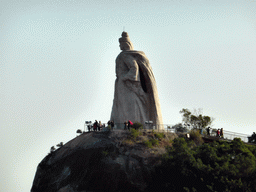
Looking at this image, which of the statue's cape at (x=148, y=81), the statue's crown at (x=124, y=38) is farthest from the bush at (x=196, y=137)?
the statue's crown at (x=124, y=38)

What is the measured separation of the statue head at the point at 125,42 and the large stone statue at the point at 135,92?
1040 millimetres

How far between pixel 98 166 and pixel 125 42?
1604 centimetres

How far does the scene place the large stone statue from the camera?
33.6 metres

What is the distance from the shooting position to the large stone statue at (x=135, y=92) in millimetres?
33625

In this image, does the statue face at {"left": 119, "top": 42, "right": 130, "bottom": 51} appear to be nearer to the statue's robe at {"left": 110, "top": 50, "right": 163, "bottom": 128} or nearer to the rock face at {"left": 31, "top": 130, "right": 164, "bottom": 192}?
the statue's robe at {"left": 110, "top": 50, "right": 163, "bottom": 128}

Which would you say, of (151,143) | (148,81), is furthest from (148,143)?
(148,81)

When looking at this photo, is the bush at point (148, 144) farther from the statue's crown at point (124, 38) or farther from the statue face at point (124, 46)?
the statue's crown at point (124, 38)

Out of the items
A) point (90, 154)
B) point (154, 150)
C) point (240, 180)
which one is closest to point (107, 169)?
point (90, 154)

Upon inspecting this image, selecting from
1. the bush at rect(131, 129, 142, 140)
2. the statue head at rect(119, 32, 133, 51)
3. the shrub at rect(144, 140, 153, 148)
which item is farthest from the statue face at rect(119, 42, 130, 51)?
the shrub at rect(144, 140, 153, 148)

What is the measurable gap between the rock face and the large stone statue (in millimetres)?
5386

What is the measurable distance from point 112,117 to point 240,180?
16616mm

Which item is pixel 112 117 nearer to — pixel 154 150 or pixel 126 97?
pixel 126 97

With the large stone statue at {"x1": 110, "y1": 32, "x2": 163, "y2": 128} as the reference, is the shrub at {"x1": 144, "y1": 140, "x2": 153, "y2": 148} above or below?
below

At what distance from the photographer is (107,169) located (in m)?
25.2
